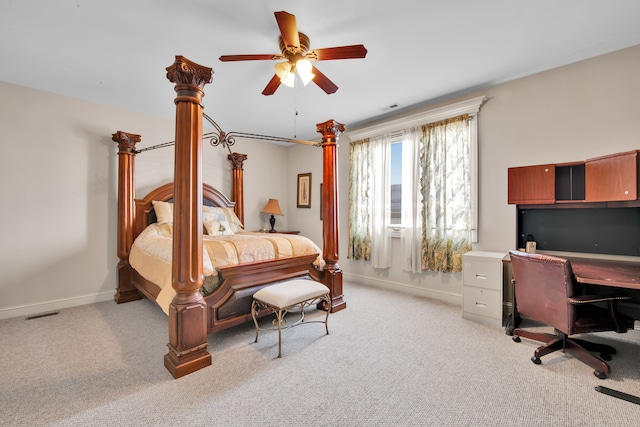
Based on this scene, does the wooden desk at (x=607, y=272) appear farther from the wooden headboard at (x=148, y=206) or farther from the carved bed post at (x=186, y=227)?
the wooden headboard at (x=148, y=206)

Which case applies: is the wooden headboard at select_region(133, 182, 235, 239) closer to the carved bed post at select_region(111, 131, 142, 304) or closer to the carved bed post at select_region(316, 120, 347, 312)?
the carved bed post at select_region(111, 131, 142, 304)

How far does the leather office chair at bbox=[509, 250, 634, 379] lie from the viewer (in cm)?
194

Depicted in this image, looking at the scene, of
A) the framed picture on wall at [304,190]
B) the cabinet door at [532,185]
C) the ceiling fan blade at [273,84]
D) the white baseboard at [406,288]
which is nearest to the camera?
the ceiling fan blade at [273,84]

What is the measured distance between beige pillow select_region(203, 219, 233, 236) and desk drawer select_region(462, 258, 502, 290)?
3.04m

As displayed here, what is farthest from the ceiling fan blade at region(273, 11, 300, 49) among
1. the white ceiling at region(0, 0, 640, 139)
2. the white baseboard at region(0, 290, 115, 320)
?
the white baseboard at region(0, 290, 115, 320)

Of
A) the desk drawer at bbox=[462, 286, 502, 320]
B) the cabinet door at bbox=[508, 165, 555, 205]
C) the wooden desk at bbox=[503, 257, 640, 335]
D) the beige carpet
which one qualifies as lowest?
the beige carpet

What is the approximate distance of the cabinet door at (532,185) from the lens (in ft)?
8.71

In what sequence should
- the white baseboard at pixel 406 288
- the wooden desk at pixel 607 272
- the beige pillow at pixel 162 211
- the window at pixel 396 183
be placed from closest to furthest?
the wooden desk at pixel 607 272, the white baseboard at pixel 406 288, the beige pillow at pixel 162 211, the window at pixel 396 183

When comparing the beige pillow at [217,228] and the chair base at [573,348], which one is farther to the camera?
the beige pillow at [217,228]

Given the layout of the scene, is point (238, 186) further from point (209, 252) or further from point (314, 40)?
point (314, 40)

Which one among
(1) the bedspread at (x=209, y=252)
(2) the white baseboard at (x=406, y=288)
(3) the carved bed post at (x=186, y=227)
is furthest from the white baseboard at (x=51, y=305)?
(2) the white baseboard at (x=406, y=288)

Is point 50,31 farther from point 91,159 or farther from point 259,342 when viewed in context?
point 259,342

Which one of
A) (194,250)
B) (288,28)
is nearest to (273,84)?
(288,28)

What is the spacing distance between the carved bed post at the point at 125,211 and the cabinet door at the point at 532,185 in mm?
4564
